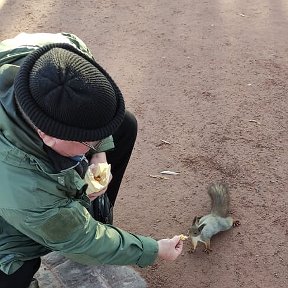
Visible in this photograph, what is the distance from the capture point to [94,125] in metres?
1.49

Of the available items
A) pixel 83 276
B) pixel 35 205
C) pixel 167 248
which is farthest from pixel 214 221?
pixel 35 205

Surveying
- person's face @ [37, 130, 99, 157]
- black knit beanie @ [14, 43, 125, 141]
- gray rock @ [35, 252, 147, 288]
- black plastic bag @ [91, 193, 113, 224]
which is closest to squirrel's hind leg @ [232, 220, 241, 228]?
gray rock @ [35, 252, 147, 288]

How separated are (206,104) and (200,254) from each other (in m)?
1.23

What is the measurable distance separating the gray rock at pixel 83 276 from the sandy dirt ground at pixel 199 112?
9cm

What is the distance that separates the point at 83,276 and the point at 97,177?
58cm

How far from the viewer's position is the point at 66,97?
145 centimetres

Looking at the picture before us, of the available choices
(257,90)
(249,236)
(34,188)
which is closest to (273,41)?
(257,90)

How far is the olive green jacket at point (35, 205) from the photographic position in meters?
1.67

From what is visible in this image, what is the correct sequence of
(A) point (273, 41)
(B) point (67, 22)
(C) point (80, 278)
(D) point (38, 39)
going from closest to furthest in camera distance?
(D) point (38, 39)
(C) point (80, 278)
(A) point (273, 41)
(B) point (67, 22)

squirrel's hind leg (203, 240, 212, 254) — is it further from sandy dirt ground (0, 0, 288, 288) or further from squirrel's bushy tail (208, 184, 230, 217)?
squirrel's bushy tail (208, 184, 230, 217)

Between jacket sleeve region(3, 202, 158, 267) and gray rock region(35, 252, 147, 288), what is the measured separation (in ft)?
1.57

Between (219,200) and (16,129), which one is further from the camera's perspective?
(219,200)

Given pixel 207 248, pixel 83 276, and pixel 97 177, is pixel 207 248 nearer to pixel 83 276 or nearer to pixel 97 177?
pixel 83 276

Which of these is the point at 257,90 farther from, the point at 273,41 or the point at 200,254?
the point at 200,254
